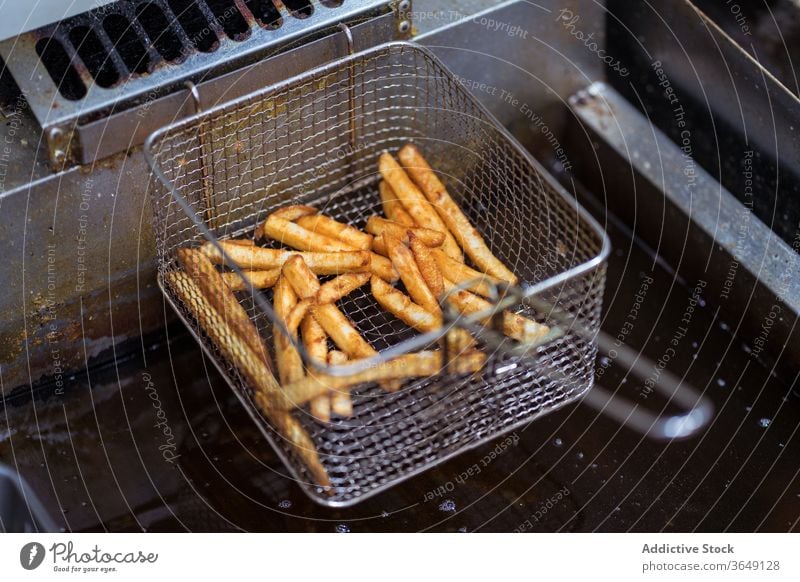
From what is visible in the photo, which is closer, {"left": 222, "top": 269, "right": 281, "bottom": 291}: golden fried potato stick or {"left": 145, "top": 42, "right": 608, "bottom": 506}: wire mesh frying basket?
{"left": 145, "top": 42, "right": 608, "bottom": 506}: wire mesh frying basket

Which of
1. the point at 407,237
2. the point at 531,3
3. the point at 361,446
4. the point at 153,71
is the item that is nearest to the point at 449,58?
the point at 531,3

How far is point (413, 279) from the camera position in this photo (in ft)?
10.5

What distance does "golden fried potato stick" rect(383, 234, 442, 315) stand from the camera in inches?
126

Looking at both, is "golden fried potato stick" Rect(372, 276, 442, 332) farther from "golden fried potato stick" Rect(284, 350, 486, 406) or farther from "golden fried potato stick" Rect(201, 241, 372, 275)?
"golden fried potato stick" Rect(284, 350, 486, 406)

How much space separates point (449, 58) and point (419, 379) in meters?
1.00

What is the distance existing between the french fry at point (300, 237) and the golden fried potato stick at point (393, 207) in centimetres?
18

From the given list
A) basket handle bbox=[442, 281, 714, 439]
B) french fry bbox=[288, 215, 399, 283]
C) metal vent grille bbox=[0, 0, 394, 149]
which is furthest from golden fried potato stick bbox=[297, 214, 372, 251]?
metal vent grille bbox=[0, 0, 394, 149]

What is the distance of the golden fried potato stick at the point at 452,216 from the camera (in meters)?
3.35

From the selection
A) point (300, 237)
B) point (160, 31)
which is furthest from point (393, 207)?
point (160, 31)

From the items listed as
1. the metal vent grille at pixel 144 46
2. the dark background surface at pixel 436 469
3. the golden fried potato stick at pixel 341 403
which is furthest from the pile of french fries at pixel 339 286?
the metal vent grille at pixel 144 46

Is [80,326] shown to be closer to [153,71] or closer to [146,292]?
[146,292]

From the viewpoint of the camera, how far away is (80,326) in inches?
138

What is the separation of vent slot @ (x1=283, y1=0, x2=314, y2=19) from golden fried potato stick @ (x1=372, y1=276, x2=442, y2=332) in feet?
2.40
